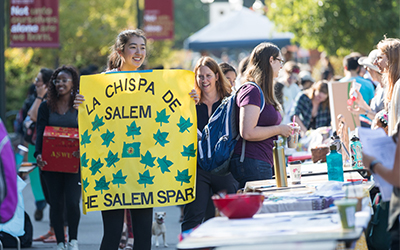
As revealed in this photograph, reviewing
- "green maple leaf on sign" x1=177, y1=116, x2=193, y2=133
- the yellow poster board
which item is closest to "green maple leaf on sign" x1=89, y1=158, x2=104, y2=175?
the yellow poster board

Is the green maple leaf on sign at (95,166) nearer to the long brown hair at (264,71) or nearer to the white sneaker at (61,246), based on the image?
the long brown hair at (264,71)

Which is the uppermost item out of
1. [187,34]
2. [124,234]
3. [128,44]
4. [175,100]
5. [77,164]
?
[187,34]

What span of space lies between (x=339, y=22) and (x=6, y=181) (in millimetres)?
13615

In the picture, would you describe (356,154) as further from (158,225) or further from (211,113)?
(158,225)

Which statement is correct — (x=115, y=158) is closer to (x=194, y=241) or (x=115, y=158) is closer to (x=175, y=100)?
(x=175, y=100)

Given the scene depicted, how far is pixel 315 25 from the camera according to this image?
16172 millimetres

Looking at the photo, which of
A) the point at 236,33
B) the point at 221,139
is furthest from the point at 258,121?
the point at 236,33

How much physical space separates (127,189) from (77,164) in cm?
208

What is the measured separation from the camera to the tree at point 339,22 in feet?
50.2

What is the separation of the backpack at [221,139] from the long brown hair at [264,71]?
0.52 ft

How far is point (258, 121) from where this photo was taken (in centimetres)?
518

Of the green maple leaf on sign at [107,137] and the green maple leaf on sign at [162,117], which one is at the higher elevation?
the green maple leaf on sign at [162,117]

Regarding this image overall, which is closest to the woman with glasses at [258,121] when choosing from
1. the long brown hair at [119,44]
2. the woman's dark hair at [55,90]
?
the long brown hair at [119,44]

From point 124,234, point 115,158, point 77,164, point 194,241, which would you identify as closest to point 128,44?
point 115,158
